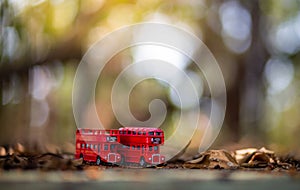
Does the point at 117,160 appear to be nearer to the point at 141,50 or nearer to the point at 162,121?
the point at 162,121

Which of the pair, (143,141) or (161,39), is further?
(161,39)

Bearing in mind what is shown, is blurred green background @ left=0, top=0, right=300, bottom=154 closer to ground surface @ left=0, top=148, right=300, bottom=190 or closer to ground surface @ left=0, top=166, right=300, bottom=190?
ground surface @ left=0, top=148, right=300, bottom=190

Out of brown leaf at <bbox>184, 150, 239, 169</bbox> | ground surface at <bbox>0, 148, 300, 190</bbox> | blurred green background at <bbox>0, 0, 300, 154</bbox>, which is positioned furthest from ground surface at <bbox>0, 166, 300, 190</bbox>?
blurred green background at <bbox>0, 0, 300, 154</bbox>

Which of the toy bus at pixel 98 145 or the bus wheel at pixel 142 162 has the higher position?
the toy bus at pixel 98 145

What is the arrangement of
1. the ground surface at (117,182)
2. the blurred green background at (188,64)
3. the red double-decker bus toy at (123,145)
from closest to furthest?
the ground surface at (117,182)
the red double-decker bus toy at (123,145)
the blurred green background at (188,64)

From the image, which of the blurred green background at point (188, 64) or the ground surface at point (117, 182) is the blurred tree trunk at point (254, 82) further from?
the ground surface at point (117, 182)

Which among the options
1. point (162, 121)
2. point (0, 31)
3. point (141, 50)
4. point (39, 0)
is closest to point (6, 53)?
point (0, 31)

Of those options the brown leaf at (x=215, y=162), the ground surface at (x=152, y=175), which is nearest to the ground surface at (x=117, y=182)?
the ground surface at (x=152, y=175)
